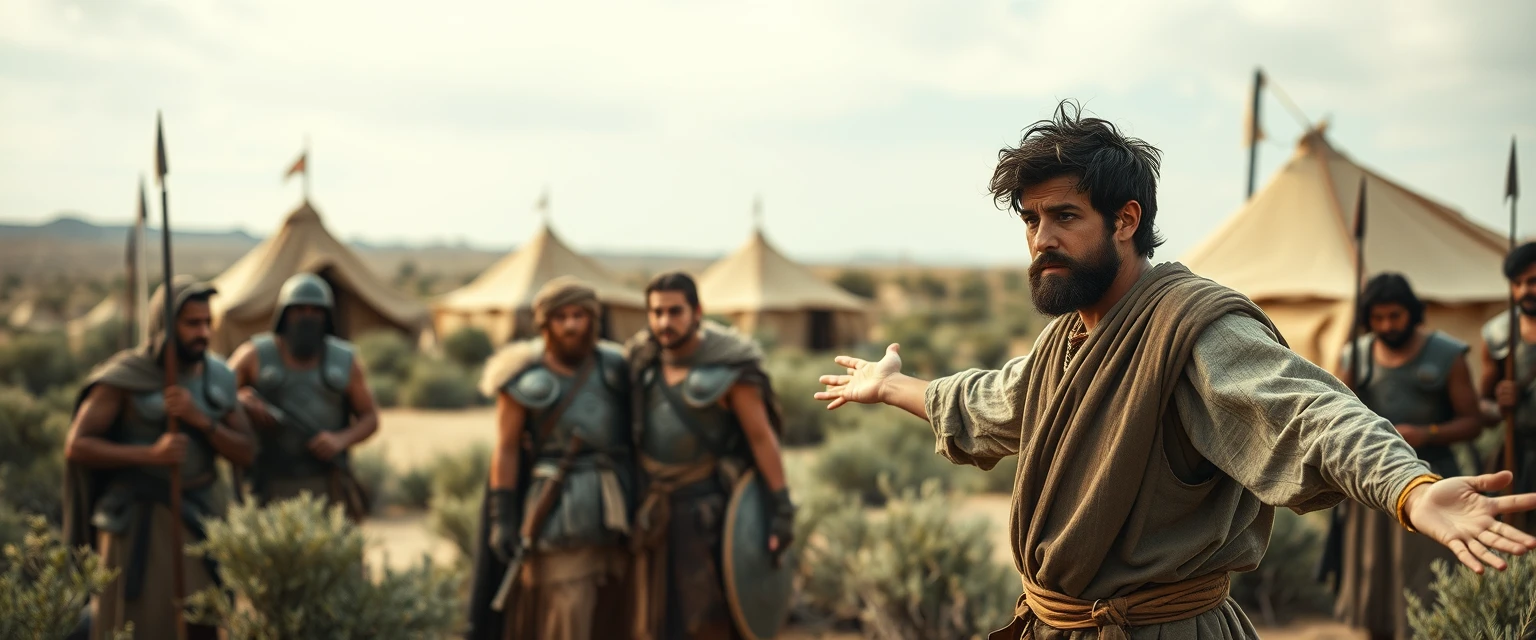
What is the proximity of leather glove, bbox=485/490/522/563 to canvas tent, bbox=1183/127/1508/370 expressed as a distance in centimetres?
718

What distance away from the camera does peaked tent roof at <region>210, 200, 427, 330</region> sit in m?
16.8

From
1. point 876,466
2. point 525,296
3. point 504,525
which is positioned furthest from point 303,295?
point 525,296

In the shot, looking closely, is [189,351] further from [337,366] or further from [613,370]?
[613,370]

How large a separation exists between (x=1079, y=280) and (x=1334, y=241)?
9.37 meters

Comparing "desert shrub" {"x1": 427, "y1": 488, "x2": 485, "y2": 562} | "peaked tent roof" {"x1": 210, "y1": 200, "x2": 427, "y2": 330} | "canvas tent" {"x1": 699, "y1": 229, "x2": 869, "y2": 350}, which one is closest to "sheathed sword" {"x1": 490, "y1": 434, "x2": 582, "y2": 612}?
"desert shrub" {"x1": 427, "y1": 488, "x2": 485, "y2": 562}

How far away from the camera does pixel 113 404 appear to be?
4516 millimetres

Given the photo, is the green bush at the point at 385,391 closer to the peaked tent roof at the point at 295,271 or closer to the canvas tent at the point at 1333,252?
the peaked tent roof at the point at 295,271

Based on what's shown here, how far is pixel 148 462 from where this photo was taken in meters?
4.40

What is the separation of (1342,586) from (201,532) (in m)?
5.06

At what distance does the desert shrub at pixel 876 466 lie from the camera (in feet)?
33.3

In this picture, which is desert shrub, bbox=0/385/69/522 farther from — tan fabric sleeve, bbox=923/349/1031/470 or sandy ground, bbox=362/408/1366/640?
tan fabric sleeve, bbox=923/349/1031/470

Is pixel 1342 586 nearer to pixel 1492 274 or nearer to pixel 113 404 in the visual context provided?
pixel 113 404

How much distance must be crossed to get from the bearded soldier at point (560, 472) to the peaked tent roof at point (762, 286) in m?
16.7

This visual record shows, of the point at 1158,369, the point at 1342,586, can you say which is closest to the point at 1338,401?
the point at 1158,369
